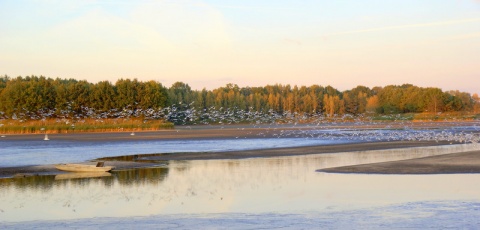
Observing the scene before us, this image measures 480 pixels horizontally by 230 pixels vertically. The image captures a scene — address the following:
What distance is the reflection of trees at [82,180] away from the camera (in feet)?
86.3

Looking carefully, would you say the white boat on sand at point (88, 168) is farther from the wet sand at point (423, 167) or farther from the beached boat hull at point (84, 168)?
the wet sand at point (423, 167)

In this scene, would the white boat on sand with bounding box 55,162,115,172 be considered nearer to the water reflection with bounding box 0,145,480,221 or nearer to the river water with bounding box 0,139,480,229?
the river water with bounding box 0,139,480,229

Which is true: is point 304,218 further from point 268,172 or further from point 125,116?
point 125,116

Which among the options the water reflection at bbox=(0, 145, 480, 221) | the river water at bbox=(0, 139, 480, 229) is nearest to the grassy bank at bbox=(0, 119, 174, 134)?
the water reflection at bbox=(0, 145, 480, 221)

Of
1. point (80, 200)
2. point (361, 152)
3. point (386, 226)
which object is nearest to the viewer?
point (386, 226)

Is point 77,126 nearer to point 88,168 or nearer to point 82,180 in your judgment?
point 88,168

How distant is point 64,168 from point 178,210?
14.3m

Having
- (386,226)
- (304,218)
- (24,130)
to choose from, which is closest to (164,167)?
(304,218)

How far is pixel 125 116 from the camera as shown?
113 metres

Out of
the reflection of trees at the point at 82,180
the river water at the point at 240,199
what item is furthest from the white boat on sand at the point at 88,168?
the reflection of trees at the point at 82,180

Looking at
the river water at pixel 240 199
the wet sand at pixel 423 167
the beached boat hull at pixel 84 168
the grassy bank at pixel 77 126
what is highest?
the grassy bank at pixel 77 126

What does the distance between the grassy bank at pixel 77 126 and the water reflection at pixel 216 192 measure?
64.6m

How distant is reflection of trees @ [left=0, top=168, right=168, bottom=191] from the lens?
1036 inches

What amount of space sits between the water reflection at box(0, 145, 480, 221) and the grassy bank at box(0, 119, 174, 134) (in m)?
64.6
